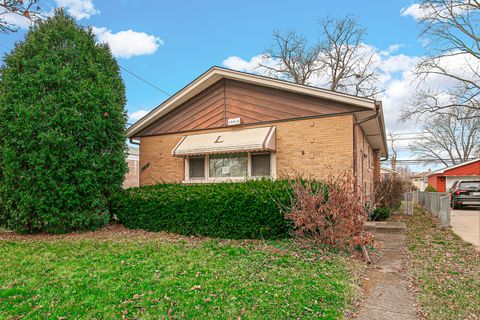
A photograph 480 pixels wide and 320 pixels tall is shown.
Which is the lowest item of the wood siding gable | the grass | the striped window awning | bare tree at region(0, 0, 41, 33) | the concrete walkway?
the grass

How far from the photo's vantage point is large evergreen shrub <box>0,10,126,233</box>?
7797 mm

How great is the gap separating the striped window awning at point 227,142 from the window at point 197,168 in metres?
0.64

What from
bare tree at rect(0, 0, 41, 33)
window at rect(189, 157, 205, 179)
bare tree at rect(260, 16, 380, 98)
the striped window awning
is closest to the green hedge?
the striped window awning

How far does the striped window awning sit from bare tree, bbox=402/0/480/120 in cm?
1684

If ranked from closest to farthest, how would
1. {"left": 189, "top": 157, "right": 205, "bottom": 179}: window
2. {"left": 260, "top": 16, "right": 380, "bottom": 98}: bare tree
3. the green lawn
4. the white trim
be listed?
the green lawn
the white trim
{"left": 189, "top": 157, "right": 205, "bottom": 179}: window
{"left": 260, "top": 16, "right": 380, "bottom": 98}: bare tree

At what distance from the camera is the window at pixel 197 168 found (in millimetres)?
11508

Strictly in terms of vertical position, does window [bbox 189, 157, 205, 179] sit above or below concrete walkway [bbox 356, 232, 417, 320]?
above

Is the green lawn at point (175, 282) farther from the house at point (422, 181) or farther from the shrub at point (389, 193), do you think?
the house at point (422, 181)

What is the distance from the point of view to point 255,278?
4582 mm

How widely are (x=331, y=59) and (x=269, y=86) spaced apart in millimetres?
22209

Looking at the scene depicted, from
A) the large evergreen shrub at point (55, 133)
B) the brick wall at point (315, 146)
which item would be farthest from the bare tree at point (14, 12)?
the brick wall at point (315, 146)

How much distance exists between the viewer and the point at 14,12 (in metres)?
6.40

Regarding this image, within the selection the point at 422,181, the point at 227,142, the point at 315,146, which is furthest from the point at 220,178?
the point at 422,181

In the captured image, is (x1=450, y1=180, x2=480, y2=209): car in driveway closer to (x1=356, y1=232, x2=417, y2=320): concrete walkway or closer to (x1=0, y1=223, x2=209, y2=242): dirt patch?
(x1=356, y1=232, x2=417, y2=320): concrete walkway
